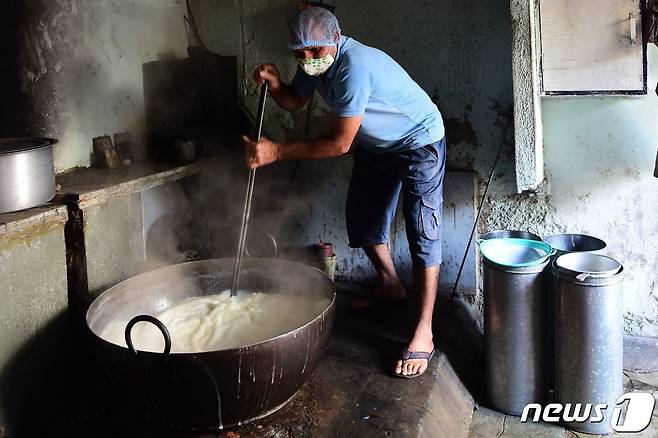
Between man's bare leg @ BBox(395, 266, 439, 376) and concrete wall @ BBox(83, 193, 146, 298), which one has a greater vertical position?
concrete wall @ BBox(83, 193, 146, 298)

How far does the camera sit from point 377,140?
3258 mm

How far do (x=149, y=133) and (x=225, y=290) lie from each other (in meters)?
1.47

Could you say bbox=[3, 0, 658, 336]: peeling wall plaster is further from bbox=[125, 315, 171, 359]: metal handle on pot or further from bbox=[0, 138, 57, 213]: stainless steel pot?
bbox=[125, 315, 171, 359]: metal handle on pot

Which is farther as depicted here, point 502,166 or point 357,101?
point 502,166

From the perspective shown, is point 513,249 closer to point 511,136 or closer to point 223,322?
point 511,136

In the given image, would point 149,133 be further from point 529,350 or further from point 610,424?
point 610,424

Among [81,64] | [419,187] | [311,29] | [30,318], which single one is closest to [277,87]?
[311,29]

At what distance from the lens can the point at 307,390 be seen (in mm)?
3000

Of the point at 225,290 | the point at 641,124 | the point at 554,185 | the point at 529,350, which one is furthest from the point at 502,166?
the point at 225,290

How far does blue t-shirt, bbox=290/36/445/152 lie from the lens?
2896 mm

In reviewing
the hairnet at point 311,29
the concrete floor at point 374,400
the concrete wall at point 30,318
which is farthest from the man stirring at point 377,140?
the concrete wall at point 30,318

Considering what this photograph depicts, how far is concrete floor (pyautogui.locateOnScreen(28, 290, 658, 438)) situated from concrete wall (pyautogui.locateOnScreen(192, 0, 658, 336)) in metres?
0.63

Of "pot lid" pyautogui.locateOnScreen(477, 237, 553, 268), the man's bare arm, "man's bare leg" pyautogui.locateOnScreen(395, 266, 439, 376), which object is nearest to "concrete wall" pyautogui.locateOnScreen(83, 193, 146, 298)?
the man's bare arm

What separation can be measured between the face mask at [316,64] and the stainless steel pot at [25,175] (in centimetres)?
128
